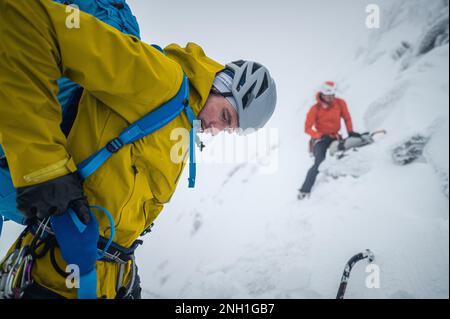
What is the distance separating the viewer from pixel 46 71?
1222 mm

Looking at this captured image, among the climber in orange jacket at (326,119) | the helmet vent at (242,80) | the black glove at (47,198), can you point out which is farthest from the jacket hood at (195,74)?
the climber in orange jacket at (326,119)

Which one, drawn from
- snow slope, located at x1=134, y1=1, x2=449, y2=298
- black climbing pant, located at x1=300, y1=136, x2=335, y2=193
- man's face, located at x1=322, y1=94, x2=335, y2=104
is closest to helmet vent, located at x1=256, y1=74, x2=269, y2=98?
snow slope, located at x1=134, y1=1, x2=449, y2=298

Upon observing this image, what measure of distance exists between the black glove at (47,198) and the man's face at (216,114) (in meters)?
1.00

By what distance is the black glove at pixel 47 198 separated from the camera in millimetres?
1212

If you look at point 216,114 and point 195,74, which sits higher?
point 195,74

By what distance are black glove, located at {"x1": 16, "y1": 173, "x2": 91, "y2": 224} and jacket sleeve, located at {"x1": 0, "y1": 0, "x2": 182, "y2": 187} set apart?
4cm

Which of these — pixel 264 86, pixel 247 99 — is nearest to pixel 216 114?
pixel 247 99

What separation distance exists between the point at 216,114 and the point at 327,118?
5.88 metres

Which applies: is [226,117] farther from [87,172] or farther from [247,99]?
[87,172]

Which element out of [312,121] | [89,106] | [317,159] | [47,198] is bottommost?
[317,159]

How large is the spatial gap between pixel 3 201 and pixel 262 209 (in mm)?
6015

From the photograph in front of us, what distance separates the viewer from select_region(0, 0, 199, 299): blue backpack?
1326mm
